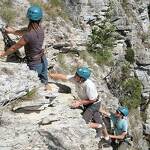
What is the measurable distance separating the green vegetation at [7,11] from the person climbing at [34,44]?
5.97 metres

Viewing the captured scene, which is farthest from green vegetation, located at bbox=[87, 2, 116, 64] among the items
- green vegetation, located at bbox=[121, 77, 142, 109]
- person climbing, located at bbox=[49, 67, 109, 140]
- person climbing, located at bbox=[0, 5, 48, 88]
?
person climbing, located at bbox=[0, 5, 48, 88]

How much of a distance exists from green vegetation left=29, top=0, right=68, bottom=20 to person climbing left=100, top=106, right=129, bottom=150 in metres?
7.75

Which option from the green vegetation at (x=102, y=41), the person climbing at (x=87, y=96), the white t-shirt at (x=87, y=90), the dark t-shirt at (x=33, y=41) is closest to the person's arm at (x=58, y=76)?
the person climbing at (x=87, y=96)

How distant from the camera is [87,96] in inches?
552

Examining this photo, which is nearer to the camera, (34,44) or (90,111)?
(34,44)

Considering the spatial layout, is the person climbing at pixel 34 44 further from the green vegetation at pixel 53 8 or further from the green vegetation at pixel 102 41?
the green vegetation at pixel 102 41

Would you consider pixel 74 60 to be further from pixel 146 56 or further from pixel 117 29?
pixel 146 56

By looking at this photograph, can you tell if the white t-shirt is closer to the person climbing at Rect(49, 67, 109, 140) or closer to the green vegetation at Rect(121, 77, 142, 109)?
the person climbing at Rect(49, 67, 109, 140)

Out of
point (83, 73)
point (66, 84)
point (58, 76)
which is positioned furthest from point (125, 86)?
point (83, 73)

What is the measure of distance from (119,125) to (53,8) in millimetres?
8907

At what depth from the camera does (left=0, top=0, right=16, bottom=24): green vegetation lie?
2006 cm

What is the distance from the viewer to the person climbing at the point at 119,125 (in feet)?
53.8

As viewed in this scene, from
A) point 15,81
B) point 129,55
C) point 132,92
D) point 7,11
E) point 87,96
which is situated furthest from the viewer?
point 129,55

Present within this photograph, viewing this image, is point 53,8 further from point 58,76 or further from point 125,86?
point 58,76
